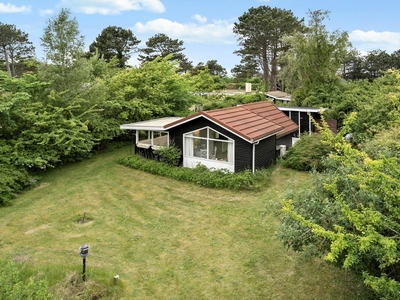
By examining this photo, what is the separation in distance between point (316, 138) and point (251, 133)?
140 inches

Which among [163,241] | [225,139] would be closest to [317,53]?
[225,139]

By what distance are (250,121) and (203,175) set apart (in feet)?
11.4

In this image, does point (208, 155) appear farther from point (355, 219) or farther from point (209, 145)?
point (355, 219)

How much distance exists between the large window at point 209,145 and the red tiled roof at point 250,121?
66cm

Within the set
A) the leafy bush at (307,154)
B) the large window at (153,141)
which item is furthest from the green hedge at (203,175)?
the leafy bush at (307,154)

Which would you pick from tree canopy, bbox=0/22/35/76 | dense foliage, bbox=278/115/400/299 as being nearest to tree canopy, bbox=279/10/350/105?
dense foliage, bbox=278/115/400/299

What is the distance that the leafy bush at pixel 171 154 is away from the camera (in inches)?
563

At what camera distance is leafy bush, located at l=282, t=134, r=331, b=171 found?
1374 centimetres

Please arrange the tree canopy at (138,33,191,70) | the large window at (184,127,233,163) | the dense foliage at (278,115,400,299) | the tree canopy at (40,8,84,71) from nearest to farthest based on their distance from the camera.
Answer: the dense foliage at (278,115,400,299) → the large window at (184,127,233,163) → the tree canopy at (40,8,84,71) → the tree canopy at (138,33,191,70)

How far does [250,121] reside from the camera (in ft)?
46.8

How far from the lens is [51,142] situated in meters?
15.0

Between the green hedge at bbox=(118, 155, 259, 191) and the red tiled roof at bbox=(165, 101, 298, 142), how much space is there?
1.60 m

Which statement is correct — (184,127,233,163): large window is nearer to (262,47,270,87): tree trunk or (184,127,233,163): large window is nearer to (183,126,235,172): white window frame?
(183,126,235,172): white window frame

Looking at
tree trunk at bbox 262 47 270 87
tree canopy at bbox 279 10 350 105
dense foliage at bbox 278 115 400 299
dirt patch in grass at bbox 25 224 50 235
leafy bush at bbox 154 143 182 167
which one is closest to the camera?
dense foliage at bbox 278 115 400 299
